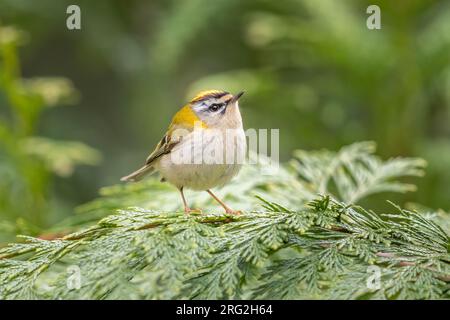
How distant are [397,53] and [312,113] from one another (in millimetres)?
662

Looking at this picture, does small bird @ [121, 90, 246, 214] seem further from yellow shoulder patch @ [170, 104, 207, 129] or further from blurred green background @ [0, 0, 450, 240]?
blurred green background @ [0, 0, 450, 240]

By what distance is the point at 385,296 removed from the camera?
1.42 meters

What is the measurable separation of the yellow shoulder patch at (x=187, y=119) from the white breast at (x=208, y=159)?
0.07 meters

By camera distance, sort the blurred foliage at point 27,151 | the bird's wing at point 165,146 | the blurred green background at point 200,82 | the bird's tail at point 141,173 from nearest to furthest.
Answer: the bird's wing at point 165,146 → the bird's tail at point 141,173 → the blurred foliage at point 27,151 → the blurred green background at point 200,82

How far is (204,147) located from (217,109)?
0.25 metres

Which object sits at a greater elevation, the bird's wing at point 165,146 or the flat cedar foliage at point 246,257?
the bird's wing at point 165,146

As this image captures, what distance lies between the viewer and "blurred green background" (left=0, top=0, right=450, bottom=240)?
143 inches

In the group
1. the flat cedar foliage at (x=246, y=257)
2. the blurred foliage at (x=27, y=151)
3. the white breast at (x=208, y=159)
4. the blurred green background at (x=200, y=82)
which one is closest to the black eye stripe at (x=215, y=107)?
the white breast at (x=208, y=159)

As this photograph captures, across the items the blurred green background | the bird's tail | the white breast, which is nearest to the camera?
the white breast

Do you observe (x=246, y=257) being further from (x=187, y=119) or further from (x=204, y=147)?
(x=187, y=119)

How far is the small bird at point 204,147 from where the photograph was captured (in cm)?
244

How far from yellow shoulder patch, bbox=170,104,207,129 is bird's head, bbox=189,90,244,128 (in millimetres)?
16

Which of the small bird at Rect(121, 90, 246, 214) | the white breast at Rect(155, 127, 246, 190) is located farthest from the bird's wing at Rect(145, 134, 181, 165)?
the white breast at Rect(155, 127, 246, 190)

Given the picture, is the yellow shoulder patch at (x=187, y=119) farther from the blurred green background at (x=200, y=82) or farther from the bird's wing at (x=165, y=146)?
the blurred green background at (x=200, y=82)
